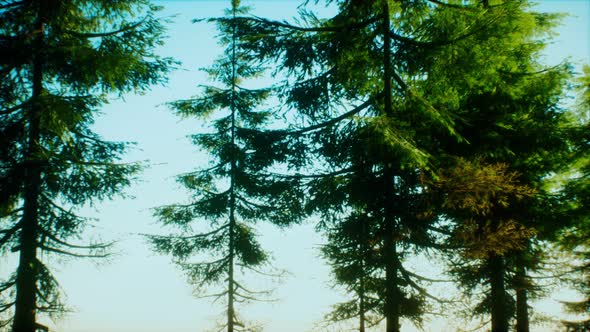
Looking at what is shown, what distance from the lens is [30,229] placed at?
777cm

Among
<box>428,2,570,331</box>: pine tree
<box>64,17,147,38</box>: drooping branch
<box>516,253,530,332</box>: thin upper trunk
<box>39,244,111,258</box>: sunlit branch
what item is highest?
<box>64,17,147,38</box>: drooping branch

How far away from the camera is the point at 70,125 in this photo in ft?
26.2

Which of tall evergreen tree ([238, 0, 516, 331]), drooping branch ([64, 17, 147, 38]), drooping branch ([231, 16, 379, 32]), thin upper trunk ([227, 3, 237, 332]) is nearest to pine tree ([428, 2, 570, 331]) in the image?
tall evergreen tree ([238, 0, 516, 331])

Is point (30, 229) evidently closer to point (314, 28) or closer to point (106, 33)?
point (106, 33)

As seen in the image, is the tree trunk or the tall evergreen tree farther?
the tree trunk

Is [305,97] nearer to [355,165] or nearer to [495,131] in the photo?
[355,165]

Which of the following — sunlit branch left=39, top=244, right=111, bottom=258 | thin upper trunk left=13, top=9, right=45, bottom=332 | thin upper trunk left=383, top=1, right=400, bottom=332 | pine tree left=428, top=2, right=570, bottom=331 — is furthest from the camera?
pine tree left=428, top=2, right=570, bottom=331

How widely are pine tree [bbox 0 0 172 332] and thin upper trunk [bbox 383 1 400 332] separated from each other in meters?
5.54

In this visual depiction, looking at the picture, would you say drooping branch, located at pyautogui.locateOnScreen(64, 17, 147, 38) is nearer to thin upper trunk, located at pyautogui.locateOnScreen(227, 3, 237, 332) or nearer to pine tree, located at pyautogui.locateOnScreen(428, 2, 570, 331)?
thin upper trunk, located at pyautogui.locateOnScreen(227, 3, 237, 332)

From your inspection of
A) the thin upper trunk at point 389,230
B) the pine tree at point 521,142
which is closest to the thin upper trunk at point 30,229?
the thin upper trunk at point 389,230

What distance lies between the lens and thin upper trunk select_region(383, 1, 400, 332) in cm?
727

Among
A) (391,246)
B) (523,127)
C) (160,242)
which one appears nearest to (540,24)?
(523,127)

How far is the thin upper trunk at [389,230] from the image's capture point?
727 centimetres

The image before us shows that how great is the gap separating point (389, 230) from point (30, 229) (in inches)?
307
